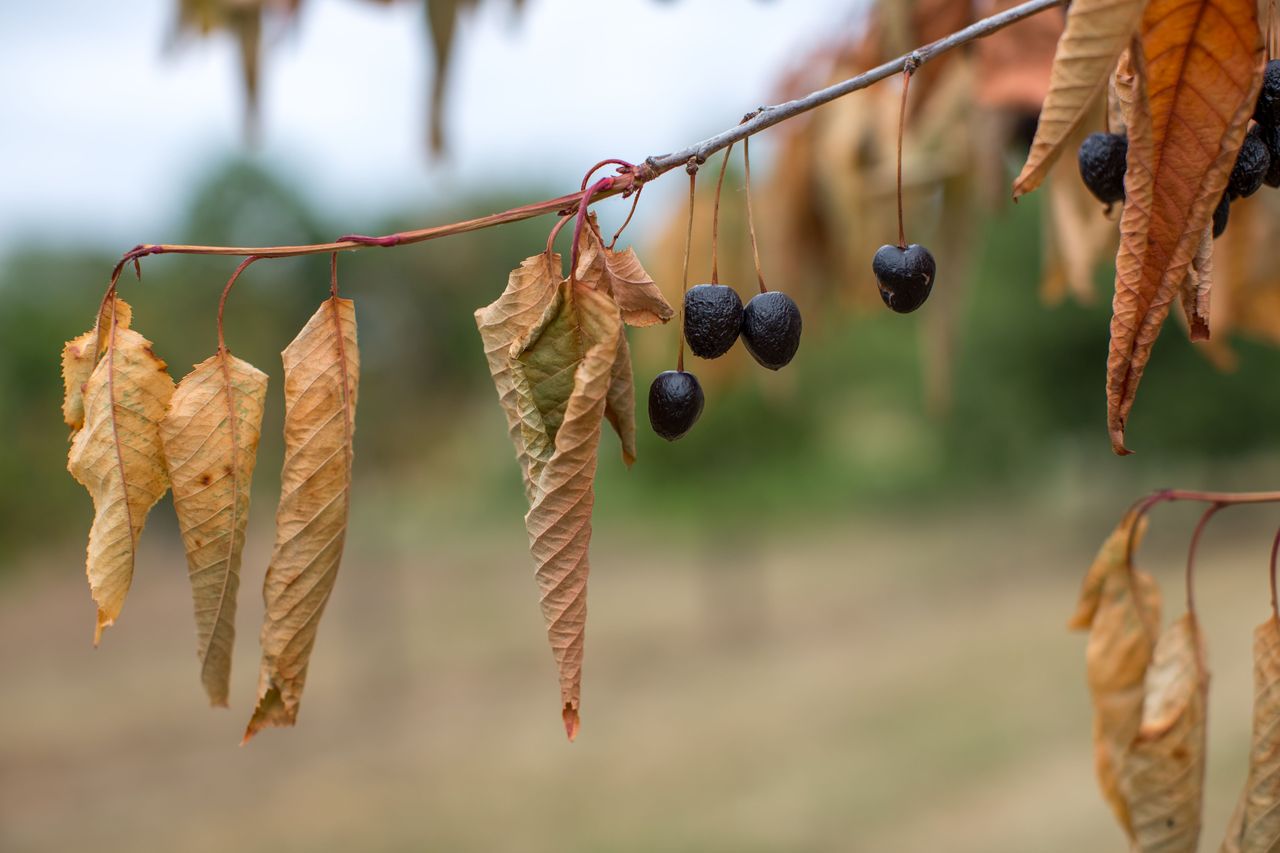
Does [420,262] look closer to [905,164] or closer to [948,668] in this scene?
[948,668]

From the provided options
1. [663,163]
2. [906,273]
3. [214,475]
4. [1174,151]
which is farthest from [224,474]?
[1174,151]

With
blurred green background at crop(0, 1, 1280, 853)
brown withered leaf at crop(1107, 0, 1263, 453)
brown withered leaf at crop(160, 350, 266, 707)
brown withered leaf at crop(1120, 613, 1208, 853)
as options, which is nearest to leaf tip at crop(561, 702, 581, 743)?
brown withered leaf at crop(160, 350, 266, 707)

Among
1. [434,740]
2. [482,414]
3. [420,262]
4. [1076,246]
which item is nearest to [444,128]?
[1076,246]

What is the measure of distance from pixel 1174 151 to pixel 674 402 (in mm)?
437

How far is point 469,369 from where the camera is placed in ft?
46.3

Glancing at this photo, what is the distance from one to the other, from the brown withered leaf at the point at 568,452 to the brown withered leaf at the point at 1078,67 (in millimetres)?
302

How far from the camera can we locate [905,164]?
2059 millimetres

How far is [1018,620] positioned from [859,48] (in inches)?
569

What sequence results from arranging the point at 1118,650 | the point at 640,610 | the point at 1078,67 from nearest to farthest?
the point at 1078,67 → the point at 1118,650 → the point at 640,610

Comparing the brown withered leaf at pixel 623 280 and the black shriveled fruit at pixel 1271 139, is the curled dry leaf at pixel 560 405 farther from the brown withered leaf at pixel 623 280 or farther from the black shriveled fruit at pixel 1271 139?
the black shriveled fruit at pixel 1271 139

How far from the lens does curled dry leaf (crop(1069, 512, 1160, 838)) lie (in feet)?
3.94

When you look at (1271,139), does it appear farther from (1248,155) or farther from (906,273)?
(906,273)

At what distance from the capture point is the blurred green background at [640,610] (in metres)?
9.05

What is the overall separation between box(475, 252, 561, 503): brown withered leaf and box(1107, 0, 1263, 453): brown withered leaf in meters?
0.40
